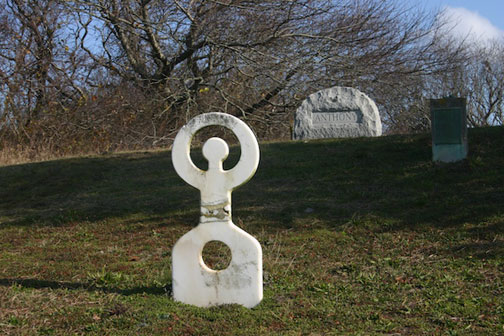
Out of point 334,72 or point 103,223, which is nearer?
point 103,223

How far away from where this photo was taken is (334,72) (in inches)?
603

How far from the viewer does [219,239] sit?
4055 millimetres

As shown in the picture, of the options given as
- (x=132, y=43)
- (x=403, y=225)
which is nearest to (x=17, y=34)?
(x=132, y=43)

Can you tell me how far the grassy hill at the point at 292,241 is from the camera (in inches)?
149

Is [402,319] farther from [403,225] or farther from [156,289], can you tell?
[403,225]

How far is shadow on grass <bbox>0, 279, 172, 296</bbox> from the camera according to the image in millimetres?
4332

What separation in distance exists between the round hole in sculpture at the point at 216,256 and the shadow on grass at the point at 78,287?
755 millimetres

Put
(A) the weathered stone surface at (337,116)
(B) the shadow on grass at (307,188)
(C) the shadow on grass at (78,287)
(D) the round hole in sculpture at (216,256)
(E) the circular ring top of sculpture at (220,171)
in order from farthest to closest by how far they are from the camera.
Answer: (A) the weathered stone surface at (337,116) → (B) the shadow on grass at (307,188) → (D) the round hole in sculpture at (216,256) → (C) the shadow on grass at (78,287) → (E) the circular ring top of sculpture at (220,171)

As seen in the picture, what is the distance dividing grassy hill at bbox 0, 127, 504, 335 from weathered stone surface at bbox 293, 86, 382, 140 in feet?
5.56

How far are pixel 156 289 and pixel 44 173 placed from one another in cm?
581

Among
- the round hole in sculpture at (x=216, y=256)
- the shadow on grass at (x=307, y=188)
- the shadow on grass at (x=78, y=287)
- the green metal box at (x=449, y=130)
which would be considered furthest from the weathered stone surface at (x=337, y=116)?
the shadow on grass at (x=78, y=287)

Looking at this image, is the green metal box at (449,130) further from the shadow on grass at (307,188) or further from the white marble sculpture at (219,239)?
the white marble sculpture at (219,239)

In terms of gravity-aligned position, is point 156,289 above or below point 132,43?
below

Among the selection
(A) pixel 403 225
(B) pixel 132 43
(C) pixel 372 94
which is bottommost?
(A) pixel 403 225
